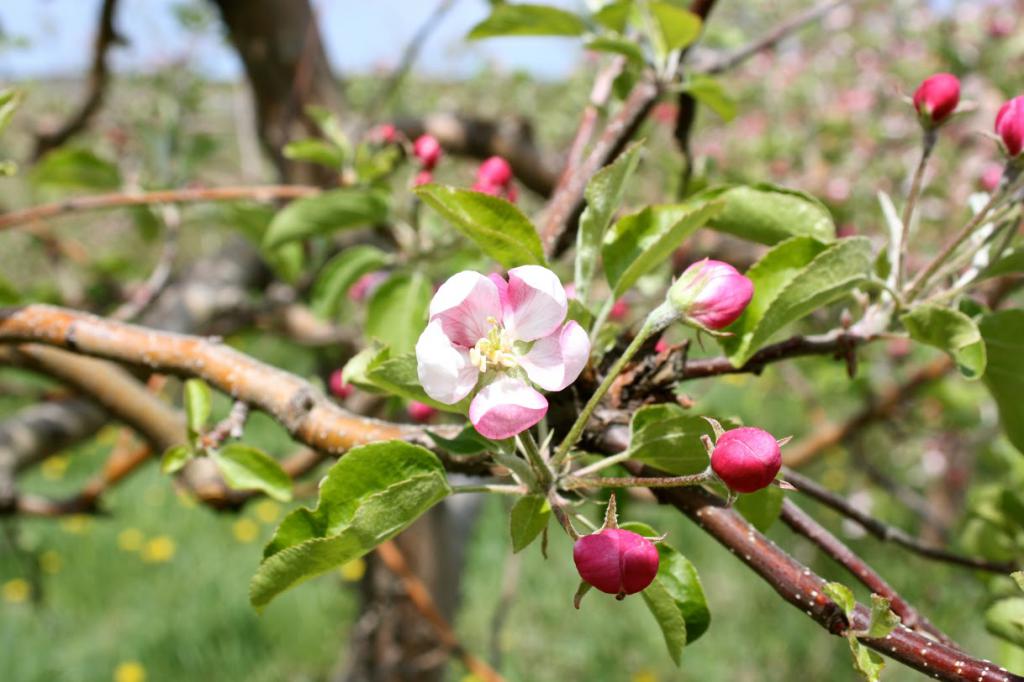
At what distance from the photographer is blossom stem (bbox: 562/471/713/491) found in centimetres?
44

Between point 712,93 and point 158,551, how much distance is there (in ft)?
11.0

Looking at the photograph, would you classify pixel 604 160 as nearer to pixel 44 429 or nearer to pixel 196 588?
pixel 44 429

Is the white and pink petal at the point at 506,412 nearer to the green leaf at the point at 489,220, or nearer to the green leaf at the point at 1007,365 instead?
the green leaf at the point at 489,220

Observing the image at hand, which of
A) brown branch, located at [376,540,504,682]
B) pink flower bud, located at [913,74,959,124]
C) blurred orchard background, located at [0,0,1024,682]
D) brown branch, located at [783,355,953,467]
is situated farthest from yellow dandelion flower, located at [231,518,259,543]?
pink flower bud, located at [913,74,959,124]

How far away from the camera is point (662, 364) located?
1.92ft

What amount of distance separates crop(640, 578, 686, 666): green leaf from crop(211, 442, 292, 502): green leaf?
1.04ft

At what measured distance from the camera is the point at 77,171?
136 cm

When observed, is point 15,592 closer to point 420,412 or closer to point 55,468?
point 55,468

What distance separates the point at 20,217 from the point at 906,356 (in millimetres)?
1936

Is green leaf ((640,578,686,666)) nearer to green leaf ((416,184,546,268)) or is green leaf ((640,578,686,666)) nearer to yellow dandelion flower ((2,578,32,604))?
green leaf ((416,184,546,268))

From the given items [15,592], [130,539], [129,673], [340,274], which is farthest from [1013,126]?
[130,539]

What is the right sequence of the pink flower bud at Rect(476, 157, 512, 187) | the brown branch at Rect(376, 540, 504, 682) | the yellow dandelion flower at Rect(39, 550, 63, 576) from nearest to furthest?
the pink flower bud at Rect(476, 157, 512, 187), the brown branch at Rect(376, 540, 504, 682), the yellow dandelion flower at Rect(39, 550, 63, 576)

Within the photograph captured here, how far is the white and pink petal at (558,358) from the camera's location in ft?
1.53

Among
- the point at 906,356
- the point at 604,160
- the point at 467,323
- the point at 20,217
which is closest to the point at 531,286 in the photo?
the point at 467,323
